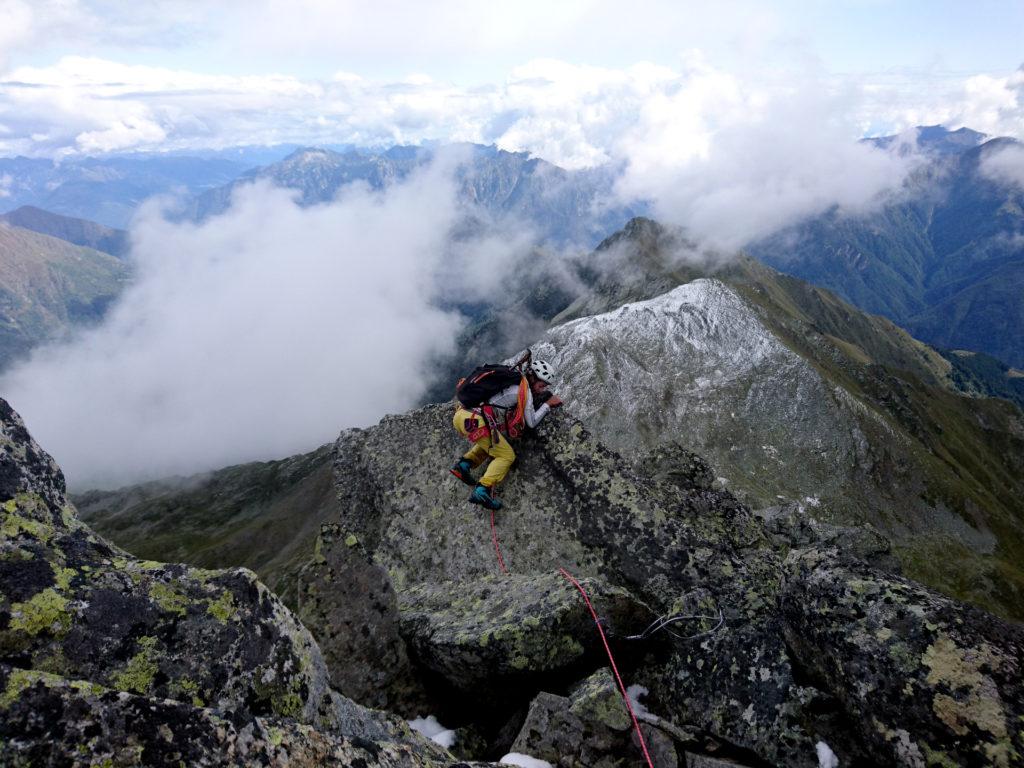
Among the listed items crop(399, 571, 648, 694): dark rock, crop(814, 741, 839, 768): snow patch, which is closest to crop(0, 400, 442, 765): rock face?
crop(399, 571, 648, 694): dark rock

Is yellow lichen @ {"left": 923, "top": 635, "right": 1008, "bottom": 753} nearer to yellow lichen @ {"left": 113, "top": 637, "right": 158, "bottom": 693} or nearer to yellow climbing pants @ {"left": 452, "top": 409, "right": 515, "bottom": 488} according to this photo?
yellow climbing pants @ {"left": 452, "top": 409, "right": 515, "bottom": 488}

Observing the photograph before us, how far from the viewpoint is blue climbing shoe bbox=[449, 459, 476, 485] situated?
18.3m

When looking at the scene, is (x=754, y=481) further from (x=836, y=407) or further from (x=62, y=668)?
(x=62, y=668)

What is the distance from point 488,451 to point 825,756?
1152cm

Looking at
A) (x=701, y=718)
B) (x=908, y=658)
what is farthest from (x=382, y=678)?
(x=908, y=658)

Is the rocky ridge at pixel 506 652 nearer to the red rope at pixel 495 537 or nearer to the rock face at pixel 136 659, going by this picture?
the rock face at pixel 136 659

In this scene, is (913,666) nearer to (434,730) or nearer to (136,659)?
(434,730)

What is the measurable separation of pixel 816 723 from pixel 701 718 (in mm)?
2032

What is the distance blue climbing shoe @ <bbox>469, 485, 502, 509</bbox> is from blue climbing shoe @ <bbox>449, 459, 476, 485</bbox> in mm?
549

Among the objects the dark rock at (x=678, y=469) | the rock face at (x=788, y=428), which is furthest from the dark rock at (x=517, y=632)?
the rock face at (x=788, y=428)

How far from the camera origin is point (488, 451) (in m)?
18.3

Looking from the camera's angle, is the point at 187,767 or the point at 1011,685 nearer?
the point at 187,767

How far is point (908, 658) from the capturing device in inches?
367

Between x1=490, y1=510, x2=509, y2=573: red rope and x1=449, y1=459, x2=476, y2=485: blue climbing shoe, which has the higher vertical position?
x1=449, y1=459, x2=476, y2=485: blue climbing shoe
